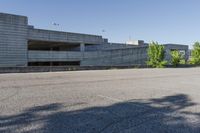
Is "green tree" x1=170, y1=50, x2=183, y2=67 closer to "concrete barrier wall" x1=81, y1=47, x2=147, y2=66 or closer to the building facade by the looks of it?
"concrete barrier wall" x1=81, y1=47, x2=147, y2=66

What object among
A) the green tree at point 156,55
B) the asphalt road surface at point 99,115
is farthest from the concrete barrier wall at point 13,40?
the asphalt road surface at point 99,115

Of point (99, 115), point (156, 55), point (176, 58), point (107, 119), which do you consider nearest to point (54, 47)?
point (156, 55)

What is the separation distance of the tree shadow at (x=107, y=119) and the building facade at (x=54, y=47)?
3374 cm

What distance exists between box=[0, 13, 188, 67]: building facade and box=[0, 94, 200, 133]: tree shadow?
33741 millimetres

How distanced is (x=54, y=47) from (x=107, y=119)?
194 ft

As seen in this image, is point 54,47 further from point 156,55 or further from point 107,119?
point 107,119

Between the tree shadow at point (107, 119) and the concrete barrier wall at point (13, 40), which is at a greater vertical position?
the concrete barrier wall at point (13, 40)

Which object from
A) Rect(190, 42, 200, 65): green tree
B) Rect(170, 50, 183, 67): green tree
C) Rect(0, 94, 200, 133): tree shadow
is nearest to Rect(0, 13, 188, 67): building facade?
Rect(190, 42, 200, 65): green tree

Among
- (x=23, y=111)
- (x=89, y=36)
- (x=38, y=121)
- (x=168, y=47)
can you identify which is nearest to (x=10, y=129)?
(x=38, y=121)

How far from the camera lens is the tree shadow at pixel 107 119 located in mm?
4938

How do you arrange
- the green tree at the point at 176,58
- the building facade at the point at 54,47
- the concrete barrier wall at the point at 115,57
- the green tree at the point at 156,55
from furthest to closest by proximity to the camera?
1. the concrete barrier wall at the point at 115,57
2. the green tree at the point at 176,58
3. the green tree at the point at 156,55
4. the building facade at the point at 54,47

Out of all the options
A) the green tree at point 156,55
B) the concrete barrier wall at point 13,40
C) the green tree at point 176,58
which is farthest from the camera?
the green tree at point 176,58

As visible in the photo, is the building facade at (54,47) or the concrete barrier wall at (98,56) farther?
the concrete barrier wall at (98,56)

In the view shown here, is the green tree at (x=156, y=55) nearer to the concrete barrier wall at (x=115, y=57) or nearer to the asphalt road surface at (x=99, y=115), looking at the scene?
the concrete barrier wall at (x=115, y=57)
